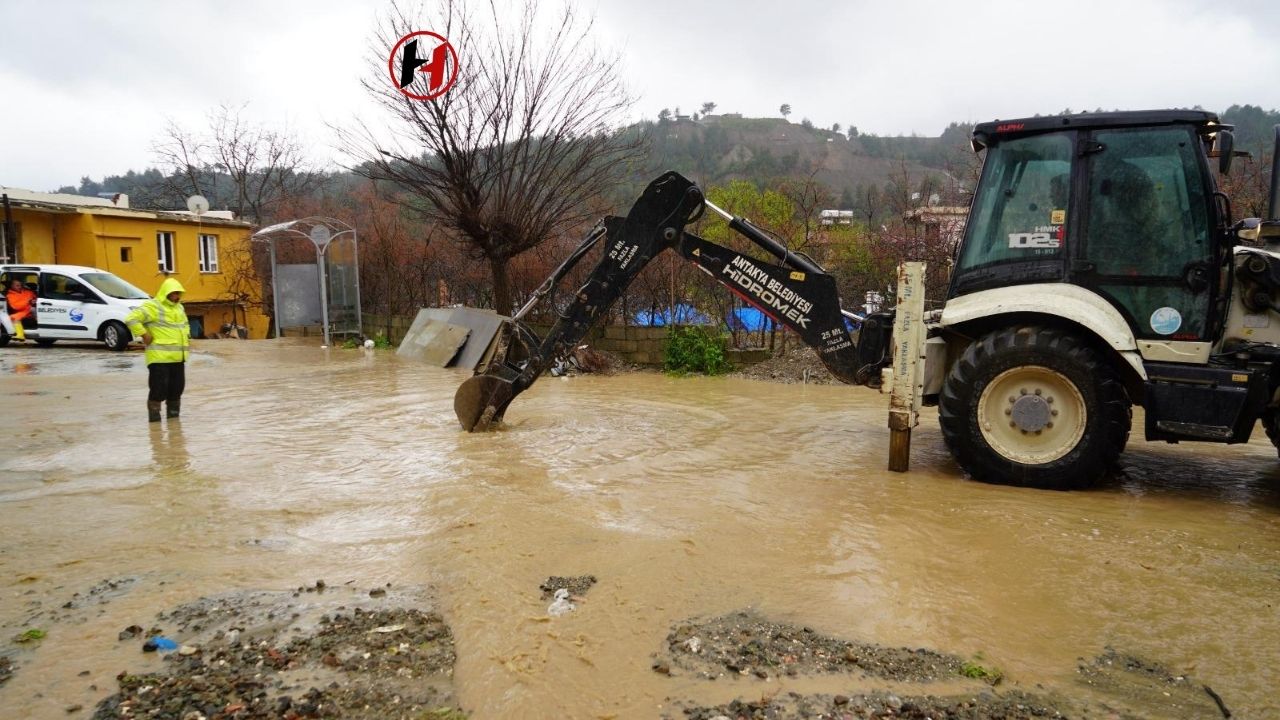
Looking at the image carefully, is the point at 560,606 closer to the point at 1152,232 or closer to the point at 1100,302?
the point at 1100,302

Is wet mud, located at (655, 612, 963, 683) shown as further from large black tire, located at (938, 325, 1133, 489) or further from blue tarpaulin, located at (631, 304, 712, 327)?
blue tarpaulin, located at (631, 304, 712, 327)

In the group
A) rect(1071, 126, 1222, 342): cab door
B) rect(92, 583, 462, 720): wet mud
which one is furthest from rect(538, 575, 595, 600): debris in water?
rect(1071, 126, 1222, 342): cab door

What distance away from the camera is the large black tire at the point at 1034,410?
5531 mm

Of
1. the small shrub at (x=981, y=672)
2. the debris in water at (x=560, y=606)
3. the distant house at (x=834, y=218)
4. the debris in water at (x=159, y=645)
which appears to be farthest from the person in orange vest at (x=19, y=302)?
the small shrub at (x=981, y=672)

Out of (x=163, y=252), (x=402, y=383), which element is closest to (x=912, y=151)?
(x=163, y=252)

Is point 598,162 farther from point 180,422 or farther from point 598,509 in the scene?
point 598,509

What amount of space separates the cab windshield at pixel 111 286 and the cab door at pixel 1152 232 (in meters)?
17.5

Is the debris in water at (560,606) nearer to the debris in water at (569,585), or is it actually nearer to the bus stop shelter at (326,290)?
the debris in water at (569,585)

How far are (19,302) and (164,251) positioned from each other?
11.7 meters

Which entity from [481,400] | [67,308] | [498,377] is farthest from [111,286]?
[498,377]

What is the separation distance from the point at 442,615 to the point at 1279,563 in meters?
4.59

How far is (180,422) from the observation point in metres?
8.71

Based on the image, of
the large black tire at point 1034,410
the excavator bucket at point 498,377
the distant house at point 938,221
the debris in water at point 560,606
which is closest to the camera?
the debris in water at point 560,606

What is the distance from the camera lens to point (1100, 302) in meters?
5.59
